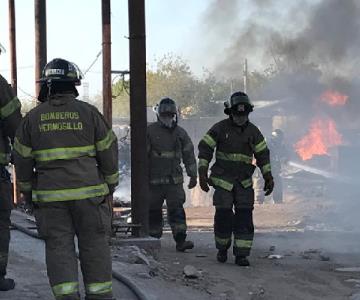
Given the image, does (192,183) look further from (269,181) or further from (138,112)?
(269,181)

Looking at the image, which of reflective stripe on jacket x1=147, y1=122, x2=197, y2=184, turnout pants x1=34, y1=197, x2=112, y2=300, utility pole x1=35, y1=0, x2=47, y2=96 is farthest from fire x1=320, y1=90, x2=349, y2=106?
turnout pants x1=34, y1=197, x2=112, y2=300

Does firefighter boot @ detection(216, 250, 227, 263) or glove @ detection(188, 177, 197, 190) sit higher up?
glove @ detection(188, 177, 197, 190)

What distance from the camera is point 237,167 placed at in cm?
796

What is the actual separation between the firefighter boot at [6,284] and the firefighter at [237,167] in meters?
2.79

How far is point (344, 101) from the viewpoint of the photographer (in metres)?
31.7

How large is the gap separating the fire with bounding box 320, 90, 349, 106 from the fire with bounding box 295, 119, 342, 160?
3.12 feet

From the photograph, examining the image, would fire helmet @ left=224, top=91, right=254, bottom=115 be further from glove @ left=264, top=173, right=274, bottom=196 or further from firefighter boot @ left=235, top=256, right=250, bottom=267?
firefighter boot @ left=235, top=256, right=250, bottom=267

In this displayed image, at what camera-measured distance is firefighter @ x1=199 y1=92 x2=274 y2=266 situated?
25.9 ft

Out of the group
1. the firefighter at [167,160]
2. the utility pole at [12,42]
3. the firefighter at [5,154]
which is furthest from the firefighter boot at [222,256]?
the utility pole at [12,42]

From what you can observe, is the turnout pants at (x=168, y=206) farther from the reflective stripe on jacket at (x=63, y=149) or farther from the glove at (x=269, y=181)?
the reflective stripe on jacket at (x=63, y=149)

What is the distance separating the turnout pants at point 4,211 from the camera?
5.56 metres

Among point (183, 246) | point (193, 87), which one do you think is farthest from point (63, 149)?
point (193, 87)

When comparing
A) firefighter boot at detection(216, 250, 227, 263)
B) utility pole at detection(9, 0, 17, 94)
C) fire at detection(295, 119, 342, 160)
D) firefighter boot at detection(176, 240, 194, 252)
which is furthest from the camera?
fire at detection(295, 119, 342, 160)

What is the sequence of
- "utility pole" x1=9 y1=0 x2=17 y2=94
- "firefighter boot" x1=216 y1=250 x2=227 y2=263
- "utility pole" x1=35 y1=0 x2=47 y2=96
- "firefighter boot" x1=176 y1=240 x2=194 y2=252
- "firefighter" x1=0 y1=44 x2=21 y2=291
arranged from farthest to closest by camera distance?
"utility pole" x1=9 y1=0 x2=17 y2=94 < "utility pole" x1=35 y1=0 x2=47 y2=96 < "firefighter boot" x1=176 y1=240 x2=194 y2=252 < "firefighter boot" x1=216 y1=250 x2=227 y2=263 < "firefighter" x1=0 y1=44 x2=21 y2=291
